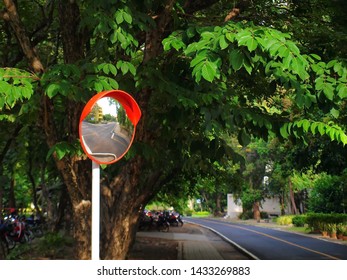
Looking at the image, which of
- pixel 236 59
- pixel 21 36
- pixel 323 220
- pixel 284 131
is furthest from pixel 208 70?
pixel 323 220

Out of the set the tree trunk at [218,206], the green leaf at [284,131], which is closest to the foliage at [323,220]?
the green leaf at [284,131]

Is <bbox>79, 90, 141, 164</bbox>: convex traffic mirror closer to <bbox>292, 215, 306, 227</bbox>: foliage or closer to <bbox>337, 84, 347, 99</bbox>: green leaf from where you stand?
<bbox>337, 84, 347, 99</bbox>: green leaf

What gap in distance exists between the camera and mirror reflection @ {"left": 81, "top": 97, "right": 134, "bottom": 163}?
156 inches

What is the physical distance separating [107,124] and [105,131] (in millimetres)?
61

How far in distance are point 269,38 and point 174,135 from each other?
2.65m

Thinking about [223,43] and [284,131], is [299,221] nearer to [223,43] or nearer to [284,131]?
[284,131]

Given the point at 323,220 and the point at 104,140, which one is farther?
the point at 323,220

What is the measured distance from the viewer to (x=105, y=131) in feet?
13.3

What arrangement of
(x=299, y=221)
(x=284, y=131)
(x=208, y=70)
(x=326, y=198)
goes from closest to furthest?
1. (x=208, y=70)
2. (x=284, y=131)
3. (x=326, y=198)
4. (x=299, y=221)

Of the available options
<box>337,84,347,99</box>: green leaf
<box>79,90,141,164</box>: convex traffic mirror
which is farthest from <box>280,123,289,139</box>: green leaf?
<box>79,90,141,164</box>: convex traffic mirror

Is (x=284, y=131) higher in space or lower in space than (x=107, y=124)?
higher

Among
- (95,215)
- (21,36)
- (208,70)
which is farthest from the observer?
(21,36)

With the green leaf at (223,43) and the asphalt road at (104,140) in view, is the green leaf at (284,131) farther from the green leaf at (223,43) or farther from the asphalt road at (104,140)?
the asphalt road at (104,140)

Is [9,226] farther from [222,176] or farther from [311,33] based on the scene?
[311,33]
